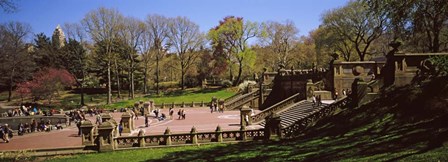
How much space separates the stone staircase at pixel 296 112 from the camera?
24.4 metres

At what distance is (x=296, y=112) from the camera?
87.0ft

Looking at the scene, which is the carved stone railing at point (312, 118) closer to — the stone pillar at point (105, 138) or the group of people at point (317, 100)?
the group of people at point (317, 100)

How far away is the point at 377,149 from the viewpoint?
1084 cm

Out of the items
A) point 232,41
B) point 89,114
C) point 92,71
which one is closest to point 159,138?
point 89,114

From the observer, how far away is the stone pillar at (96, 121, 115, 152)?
61.0 feet

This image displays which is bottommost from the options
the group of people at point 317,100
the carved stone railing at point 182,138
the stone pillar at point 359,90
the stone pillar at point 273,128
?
the carved stone railing at point 182,138

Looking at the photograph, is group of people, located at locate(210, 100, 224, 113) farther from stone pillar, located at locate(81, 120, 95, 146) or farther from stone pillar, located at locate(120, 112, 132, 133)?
stone pillar, located at locate(81, 120, 95, 146)

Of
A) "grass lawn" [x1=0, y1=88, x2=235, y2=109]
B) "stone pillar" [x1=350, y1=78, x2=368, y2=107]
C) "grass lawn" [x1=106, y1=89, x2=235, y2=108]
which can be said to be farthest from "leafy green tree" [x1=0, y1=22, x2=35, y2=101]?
"stone pillar" [x1=350, y1=78, x2=368, y2=107]

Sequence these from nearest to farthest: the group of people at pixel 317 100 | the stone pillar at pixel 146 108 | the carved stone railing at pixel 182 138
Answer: the carved stone railing at pixel 182 138
the group of people at pixel 317 100
the stone pillar at pixel 146 108

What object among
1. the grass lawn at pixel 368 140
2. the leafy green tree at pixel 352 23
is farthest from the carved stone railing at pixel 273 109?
the leafy green tree at pixel 352 23

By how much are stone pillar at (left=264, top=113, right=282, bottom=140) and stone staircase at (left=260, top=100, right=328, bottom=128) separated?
184 inches

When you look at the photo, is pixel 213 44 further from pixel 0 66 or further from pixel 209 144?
pixel 209 144

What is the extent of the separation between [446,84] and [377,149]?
18.3 feet

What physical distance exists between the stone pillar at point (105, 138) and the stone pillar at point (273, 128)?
27.7ft
